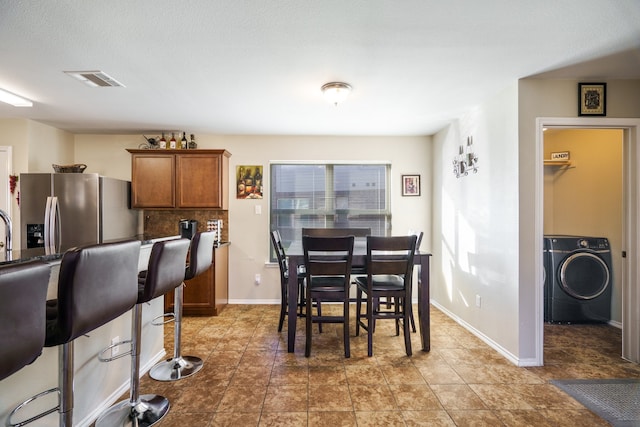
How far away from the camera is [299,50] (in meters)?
2.10

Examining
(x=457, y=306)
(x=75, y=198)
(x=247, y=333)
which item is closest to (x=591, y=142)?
(x=457, y=306)

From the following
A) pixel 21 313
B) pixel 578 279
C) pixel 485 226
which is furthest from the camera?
pixel 578 279

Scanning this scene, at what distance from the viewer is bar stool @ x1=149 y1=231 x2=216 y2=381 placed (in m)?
2.33

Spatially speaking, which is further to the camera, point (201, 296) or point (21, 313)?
point (201, 296)

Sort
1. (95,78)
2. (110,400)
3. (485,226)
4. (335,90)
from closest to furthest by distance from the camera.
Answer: (110,400), (95,78), (335,90), (485,226)

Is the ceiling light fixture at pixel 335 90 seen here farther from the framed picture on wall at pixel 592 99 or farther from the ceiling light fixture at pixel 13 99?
the ceiling light fixture at pixel 13 99

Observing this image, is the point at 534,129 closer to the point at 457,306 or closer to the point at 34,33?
the point at 457,306

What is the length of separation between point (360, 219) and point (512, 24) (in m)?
2.95

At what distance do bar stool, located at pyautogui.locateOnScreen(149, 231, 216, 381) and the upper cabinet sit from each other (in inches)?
62.7

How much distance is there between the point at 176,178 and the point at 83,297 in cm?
298

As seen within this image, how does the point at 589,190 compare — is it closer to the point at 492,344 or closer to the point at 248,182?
the point at 492,344

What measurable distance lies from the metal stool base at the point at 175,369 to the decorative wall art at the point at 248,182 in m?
2.31

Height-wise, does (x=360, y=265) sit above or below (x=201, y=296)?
above

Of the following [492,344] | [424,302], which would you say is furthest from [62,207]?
[492,344]
